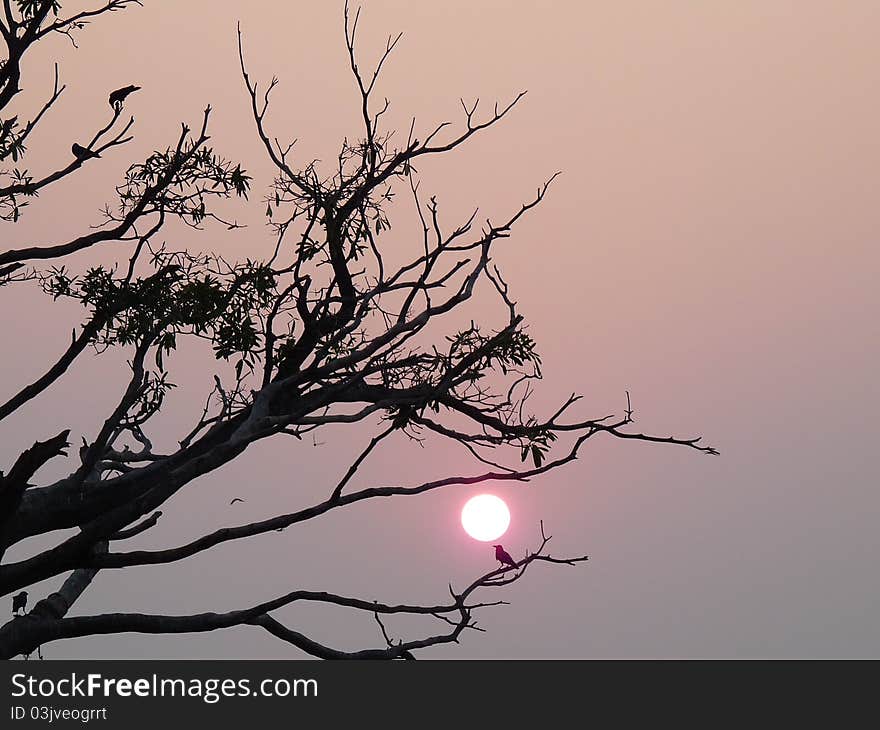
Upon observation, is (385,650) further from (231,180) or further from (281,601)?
(231,180)

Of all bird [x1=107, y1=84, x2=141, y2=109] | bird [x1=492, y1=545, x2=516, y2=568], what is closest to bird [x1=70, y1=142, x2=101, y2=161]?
bird [x1=107, y1=84, x2=141, y2=109]

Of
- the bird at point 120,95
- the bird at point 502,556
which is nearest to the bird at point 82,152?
the bird at point 120,95

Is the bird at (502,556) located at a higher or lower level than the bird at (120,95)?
lower

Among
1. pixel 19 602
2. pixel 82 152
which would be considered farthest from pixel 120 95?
pixel 19 602

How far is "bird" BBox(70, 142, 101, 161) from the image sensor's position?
14812mm

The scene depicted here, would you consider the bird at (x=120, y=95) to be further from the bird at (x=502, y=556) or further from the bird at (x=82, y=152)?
the bird at (x=502, y=556)

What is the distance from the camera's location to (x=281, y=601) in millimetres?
14094

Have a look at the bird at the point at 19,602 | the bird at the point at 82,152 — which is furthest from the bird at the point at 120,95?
the bird at the point at 19,602

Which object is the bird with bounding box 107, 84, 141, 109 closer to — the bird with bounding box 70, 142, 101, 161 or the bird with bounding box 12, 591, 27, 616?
the bird with bounding box 70, 142, 101, 161

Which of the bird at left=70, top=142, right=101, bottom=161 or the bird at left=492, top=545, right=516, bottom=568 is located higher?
the bird at left=70, top=142, right=101, bottom=161

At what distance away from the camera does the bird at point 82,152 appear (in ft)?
48.6
